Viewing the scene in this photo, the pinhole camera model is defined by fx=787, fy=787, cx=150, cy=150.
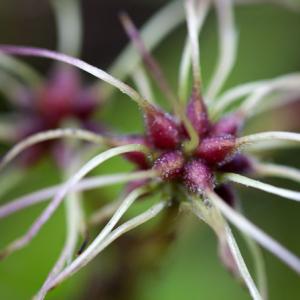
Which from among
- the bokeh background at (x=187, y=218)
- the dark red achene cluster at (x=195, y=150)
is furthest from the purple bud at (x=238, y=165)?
the bokeh background at (x=187, y=218)

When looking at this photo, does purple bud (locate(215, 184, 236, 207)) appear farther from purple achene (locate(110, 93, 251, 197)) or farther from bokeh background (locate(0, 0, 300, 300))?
bokeh background (locate(0, 0, 300, 300))

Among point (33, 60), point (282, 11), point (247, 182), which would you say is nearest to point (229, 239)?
point (247, 182)

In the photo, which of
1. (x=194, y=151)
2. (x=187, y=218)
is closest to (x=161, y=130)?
(x=194, y=151)

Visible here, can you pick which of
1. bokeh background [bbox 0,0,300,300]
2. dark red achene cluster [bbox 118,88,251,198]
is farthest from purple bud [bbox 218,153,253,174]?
bokeh background [bbox 0,0,300,300]

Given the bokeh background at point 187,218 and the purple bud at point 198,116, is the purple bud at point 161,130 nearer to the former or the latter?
the purple bud at point 198,116

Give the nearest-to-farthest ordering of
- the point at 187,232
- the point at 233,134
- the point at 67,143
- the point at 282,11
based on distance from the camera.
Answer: the point at 233,134 → the point at 67,143 → the point at 187,232 → the point at 282,11

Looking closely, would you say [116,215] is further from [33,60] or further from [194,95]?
[33,60]
